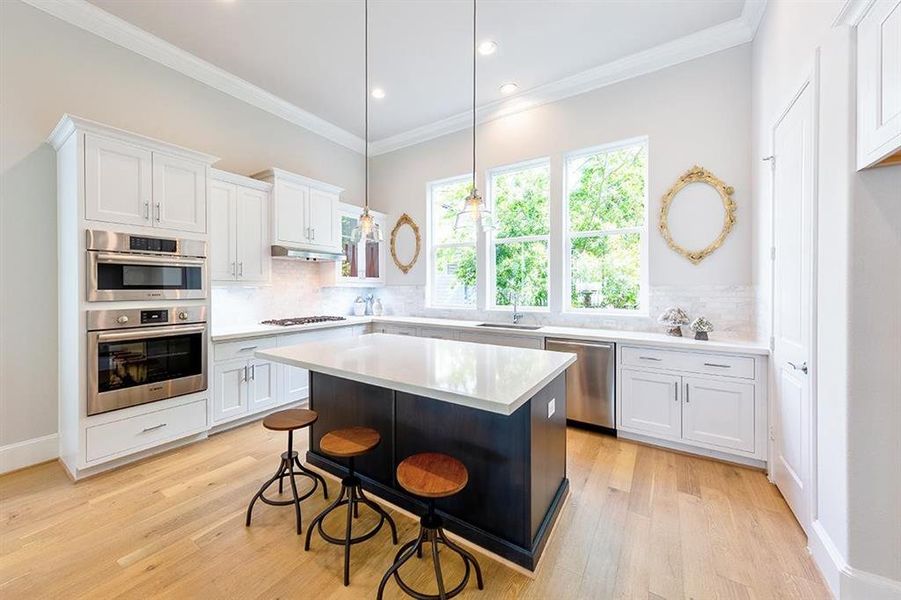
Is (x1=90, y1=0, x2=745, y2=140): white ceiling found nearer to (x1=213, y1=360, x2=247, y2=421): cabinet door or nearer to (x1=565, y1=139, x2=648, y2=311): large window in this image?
(x1=565, y1=139, x2=648, y2=311): large window

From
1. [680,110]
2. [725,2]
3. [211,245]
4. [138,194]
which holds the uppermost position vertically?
[725,2]

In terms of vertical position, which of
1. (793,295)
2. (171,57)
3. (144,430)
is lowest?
(144,430)

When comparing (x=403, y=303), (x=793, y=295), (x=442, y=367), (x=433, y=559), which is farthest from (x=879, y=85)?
(x=403, y=303)

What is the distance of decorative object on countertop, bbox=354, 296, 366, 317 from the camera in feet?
17.7

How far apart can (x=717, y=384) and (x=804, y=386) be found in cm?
83

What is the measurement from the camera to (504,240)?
14.9 feet

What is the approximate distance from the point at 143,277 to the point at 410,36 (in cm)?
301

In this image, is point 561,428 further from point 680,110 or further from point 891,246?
point 680,110

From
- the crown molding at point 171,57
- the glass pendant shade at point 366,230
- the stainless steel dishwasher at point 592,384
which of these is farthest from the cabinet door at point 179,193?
the stainless steel dishwasher at point 592,384

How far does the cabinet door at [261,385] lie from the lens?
11.6 feet

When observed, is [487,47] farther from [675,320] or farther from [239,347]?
[239,347]

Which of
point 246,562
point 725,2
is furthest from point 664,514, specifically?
point 725,2

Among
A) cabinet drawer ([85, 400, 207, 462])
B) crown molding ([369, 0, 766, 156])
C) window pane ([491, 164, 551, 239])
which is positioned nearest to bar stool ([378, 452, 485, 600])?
cabinet drawer ([85, 400, 207, 462])

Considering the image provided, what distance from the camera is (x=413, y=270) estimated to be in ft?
17.3
